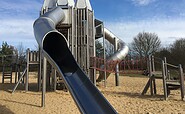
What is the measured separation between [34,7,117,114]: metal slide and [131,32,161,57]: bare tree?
3679 centimetres

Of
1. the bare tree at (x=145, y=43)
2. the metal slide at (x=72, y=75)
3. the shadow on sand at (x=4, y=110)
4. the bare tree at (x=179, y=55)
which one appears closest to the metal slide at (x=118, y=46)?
the shadow on sand at (x=4, y=110)

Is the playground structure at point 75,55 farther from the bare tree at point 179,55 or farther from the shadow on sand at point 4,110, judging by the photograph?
the bare tree at point 179,55

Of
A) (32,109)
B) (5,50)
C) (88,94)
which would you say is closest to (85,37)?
(32,109)

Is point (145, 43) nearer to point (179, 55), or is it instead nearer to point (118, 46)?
point (179, 55)

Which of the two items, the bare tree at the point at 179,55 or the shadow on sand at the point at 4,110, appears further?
the bare tree at the point at 179,55

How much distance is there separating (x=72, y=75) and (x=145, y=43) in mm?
39378

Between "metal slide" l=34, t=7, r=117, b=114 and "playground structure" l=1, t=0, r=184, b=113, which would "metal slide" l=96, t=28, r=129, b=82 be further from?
"metal slide" l=34, t=7, r=117, b=114

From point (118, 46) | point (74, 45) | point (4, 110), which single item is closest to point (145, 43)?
point (118, 46)

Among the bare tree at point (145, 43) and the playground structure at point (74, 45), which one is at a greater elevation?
the bare tree at point (145, 43)

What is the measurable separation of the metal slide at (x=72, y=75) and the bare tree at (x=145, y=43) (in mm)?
36785

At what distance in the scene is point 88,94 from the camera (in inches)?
166

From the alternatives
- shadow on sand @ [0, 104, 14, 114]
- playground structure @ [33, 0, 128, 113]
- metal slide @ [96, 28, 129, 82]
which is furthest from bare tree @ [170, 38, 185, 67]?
shadow on sand @ [0, 104, 14, 114]

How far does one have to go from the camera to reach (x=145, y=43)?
1658 inches

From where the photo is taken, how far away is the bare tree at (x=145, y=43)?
41.5 metres
